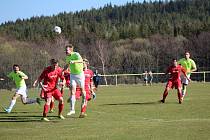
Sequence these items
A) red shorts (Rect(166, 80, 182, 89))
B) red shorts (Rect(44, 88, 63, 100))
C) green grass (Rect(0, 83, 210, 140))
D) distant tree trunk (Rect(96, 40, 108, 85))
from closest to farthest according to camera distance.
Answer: green grass (Rect(0, 83, 210, 140)) < red shorts (Rect(44, 88, 63, 100)) < red shorts (Rect(166, 80, 182, 89)) < distant tree trunk (Rect(96, 40, 108, 85))

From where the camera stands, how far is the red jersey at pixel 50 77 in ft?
56.5

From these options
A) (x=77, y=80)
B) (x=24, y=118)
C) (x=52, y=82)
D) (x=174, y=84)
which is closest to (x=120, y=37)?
(x=174, y=84)

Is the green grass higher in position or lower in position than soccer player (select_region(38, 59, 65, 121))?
lower

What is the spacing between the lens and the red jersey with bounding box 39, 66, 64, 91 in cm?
1722

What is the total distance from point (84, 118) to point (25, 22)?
450 ft

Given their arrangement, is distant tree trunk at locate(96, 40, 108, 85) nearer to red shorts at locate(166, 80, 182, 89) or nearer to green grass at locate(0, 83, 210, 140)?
red shorts at locate(166, 80, 182, 89)

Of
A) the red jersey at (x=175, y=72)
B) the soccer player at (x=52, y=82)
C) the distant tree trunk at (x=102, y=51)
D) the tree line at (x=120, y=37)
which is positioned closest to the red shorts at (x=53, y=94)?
the soccer player at (x=52, y=82)

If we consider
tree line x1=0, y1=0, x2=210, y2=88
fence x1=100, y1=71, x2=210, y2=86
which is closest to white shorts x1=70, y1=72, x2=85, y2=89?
tree line x1=0, y1=0, x2=210, y2=88

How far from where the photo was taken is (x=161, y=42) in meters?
115

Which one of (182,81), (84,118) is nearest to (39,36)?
(182,81)

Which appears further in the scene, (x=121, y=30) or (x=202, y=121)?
(x=121, y=30)

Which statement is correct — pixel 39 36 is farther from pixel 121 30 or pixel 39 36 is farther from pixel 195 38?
pixel 195 38

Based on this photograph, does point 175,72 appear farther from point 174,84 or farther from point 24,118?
point 24,118

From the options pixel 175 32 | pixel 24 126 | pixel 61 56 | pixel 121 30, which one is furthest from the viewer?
pixel 121 30
